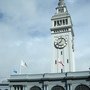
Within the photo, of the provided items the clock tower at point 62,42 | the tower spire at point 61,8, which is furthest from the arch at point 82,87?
the tower spire at point 61,8

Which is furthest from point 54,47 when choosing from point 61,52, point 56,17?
point 56,17

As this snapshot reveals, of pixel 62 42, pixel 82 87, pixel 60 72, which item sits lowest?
pixel 82 87

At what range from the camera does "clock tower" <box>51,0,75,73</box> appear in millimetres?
92562

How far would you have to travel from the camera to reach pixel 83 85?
79500 millimetres

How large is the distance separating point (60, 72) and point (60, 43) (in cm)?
1075

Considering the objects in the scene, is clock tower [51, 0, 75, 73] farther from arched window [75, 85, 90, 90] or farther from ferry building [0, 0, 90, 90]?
arched window [75, 85, 90, 90]

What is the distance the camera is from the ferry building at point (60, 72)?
80500 mm

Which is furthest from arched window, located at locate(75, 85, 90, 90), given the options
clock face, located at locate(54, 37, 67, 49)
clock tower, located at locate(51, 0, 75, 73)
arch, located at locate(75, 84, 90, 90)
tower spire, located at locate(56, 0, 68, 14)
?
tower spire, located at locate(56, 0, 68, 14)

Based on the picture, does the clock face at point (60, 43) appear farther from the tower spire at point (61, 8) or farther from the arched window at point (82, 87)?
the arched window at point (82, 87)

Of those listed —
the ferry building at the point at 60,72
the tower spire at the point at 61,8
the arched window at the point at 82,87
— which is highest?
the tower spire at the point at 61,8

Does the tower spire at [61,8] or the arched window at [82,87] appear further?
the tower spire at [61,8]

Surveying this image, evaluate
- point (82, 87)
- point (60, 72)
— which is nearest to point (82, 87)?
point (82, 87)

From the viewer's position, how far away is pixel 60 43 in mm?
95125

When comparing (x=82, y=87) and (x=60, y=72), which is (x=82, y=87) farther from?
(x=60, y=72)
